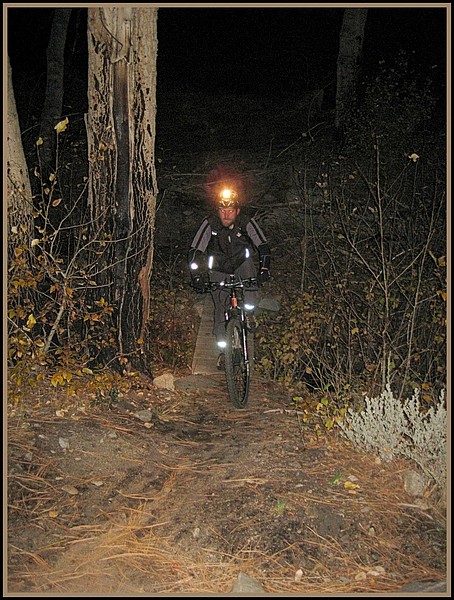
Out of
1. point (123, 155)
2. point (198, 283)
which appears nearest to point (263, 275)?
Result: point (198, 283)

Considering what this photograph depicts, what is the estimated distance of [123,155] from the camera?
6785mm

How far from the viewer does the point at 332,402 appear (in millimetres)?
5930

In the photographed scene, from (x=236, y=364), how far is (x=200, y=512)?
283 cm

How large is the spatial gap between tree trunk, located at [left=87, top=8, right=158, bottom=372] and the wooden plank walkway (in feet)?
5.46

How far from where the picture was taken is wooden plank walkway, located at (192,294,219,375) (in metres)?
8.74

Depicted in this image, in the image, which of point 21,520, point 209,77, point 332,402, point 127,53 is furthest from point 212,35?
point 21,520

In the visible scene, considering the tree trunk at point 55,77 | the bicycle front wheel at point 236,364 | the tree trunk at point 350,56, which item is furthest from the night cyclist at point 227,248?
the tree trunk at point 350,56

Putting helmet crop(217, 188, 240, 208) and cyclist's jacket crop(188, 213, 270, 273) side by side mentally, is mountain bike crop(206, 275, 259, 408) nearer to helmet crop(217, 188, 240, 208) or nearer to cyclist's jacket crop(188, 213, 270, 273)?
cyclist's jacket crop(188, 213, 270, 273)

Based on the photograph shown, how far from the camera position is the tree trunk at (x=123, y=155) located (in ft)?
21.3

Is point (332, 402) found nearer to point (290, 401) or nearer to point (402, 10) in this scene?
point (290, 401)

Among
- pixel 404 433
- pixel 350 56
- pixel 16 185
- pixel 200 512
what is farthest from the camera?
pixel 350 56

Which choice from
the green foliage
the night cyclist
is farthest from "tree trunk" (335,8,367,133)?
the night cyclist

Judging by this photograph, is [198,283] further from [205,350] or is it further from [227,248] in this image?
[205,350]

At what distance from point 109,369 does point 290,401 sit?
2150 millimetres
